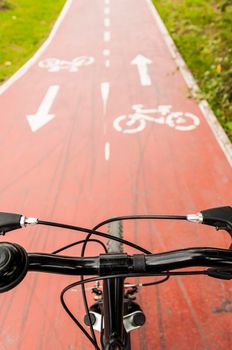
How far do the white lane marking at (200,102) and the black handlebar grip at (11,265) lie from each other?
3.90 meters

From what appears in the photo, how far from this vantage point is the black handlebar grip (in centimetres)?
104

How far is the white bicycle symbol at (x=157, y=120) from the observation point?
5289 millimetres

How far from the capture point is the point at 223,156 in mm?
4586

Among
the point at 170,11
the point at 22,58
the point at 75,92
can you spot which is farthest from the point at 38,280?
the point at 170,11

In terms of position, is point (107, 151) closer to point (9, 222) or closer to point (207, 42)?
point (9, 222)

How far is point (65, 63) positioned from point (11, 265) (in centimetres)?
768

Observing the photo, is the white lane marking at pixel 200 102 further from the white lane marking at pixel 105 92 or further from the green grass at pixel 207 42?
the white lane marking at pixel 105 92

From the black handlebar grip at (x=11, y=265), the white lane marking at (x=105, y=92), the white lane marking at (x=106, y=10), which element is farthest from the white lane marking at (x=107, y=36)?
the black handlebar grip at (x=11, y=265)

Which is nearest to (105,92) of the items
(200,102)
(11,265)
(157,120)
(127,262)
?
(157,120)

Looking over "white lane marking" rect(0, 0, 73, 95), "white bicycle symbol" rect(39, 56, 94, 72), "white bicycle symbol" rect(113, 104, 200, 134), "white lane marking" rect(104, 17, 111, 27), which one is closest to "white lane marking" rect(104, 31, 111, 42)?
"white lane marking" rect(104, 17, 111, 27)

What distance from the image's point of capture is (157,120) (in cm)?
549

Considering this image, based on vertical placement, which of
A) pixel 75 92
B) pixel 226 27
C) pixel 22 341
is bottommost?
pixel 22 341

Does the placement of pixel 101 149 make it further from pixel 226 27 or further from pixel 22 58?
pixel 226 27

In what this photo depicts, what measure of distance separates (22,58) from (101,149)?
16.2ft
